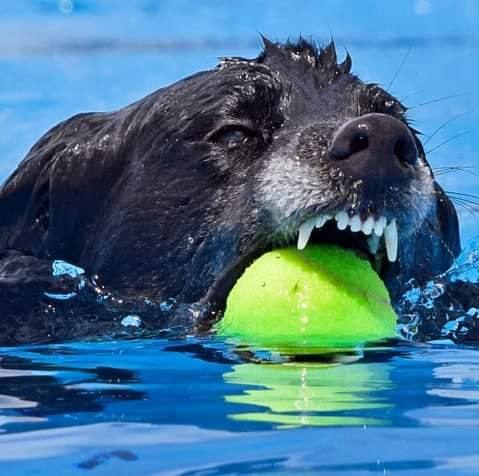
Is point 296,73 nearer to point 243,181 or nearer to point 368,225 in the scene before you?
point 243,181

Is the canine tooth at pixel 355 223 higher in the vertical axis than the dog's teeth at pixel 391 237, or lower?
higher

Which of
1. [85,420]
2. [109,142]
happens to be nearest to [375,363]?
[85,420]

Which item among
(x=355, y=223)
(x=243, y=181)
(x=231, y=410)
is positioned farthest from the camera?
(x=243, y=181)

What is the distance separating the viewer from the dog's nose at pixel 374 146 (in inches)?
166

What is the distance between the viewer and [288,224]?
4.50m

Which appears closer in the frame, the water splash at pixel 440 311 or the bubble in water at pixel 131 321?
the water splash at pixel 440 311

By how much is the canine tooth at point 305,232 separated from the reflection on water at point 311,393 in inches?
20.3

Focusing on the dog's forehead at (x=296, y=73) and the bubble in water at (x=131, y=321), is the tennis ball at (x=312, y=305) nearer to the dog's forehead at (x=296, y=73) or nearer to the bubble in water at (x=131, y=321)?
the bubble in water at (x=131, y=321)

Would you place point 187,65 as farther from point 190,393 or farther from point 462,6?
point 190,393

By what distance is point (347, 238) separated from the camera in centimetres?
448

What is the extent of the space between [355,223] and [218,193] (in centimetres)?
84

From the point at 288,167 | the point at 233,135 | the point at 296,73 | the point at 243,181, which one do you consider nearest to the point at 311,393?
the point at 288,167

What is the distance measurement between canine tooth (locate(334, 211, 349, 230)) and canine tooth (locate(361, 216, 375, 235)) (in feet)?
0.19

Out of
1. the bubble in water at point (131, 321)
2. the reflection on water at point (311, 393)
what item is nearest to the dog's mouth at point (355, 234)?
the reflection on water at point (311, 393)
